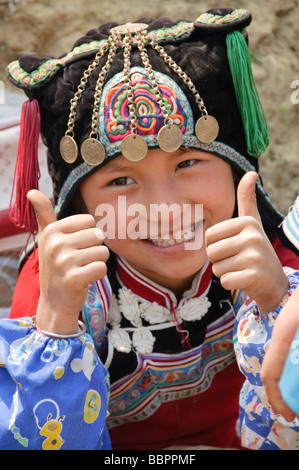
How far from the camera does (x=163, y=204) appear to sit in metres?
1.37

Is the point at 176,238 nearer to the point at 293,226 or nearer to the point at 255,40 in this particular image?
the point at 293,226

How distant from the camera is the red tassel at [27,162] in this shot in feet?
4.88

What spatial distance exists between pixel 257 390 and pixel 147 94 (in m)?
0.63

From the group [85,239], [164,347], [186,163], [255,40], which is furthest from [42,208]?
[255,40]

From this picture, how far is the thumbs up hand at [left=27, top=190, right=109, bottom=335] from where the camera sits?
49.0 inches

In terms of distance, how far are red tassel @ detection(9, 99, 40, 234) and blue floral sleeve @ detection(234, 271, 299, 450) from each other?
536mm

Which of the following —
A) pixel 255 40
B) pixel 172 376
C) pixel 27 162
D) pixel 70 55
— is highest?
pixel 255 40

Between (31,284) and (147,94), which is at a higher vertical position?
(147,94)

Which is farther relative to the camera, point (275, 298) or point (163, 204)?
point (163, 204)

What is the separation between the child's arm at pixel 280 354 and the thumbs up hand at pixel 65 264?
14.2 inches

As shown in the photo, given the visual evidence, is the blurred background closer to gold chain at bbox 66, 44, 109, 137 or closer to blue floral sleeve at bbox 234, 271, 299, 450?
gold chain at bbox 66, 44, 109, 137

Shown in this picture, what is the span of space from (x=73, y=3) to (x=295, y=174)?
1.12m

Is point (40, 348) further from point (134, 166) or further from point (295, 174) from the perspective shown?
point (295, 174)

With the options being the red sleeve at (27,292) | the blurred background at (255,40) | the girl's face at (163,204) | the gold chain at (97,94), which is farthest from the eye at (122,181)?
the blurred background at (255,40)
